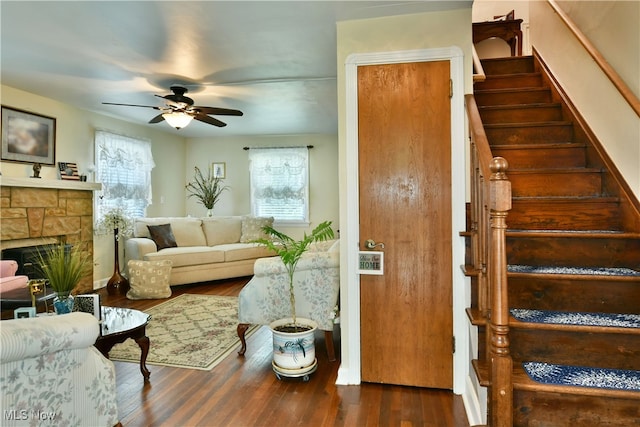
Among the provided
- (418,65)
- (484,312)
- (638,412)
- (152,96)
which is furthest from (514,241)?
(152,96)

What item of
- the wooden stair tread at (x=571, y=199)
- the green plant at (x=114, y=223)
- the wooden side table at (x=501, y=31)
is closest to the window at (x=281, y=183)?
the green plant at (x=114, y=223)

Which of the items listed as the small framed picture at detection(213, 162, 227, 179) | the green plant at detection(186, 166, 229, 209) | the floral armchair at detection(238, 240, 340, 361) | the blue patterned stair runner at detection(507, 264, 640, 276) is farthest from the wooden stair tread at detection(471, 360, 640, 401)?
the small framed picture at detection(213, 162, 227, 179)

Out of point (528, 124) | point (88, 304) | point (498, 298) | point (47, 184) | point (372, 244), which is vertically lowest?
point (88, 304)

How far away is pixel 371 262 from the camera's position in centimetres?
246

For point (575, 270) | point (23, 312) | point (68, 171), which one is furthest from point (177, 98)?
point (575, 270)

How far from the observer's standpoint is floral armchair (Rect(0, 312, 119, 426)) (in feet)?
4.07

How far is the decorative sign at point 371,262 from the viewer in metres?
2.45

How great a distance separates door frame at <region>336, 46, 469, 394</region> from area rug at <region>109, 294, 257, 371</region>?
110 cm

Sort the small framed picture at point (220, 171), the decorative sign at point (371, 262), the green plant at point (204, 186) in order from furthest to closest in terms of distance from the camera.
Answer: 1. the small framed picture at point (220, 171)
2. the green plant at point (204, 186)
3. the decorative sign at point (371, 262)

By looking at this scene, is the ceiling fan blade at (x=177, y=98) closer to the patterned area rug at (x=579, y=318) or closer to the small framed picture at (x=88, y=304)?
the small framed picture at (x=88, y=304)

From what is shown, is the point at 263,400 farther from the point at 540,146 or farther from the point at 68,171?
the point at 68,171

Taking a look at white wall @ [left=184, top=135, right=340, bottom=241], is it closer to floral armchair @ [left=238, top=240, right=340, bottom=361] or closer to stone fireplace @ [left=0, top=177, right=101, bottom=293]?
stone fireplace @ [left=0, top=177, right=101, bottom=293]

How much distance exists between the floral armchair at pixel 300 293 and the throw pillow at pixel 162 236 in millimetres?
2907

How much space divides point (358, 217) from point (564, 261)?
1238mm
